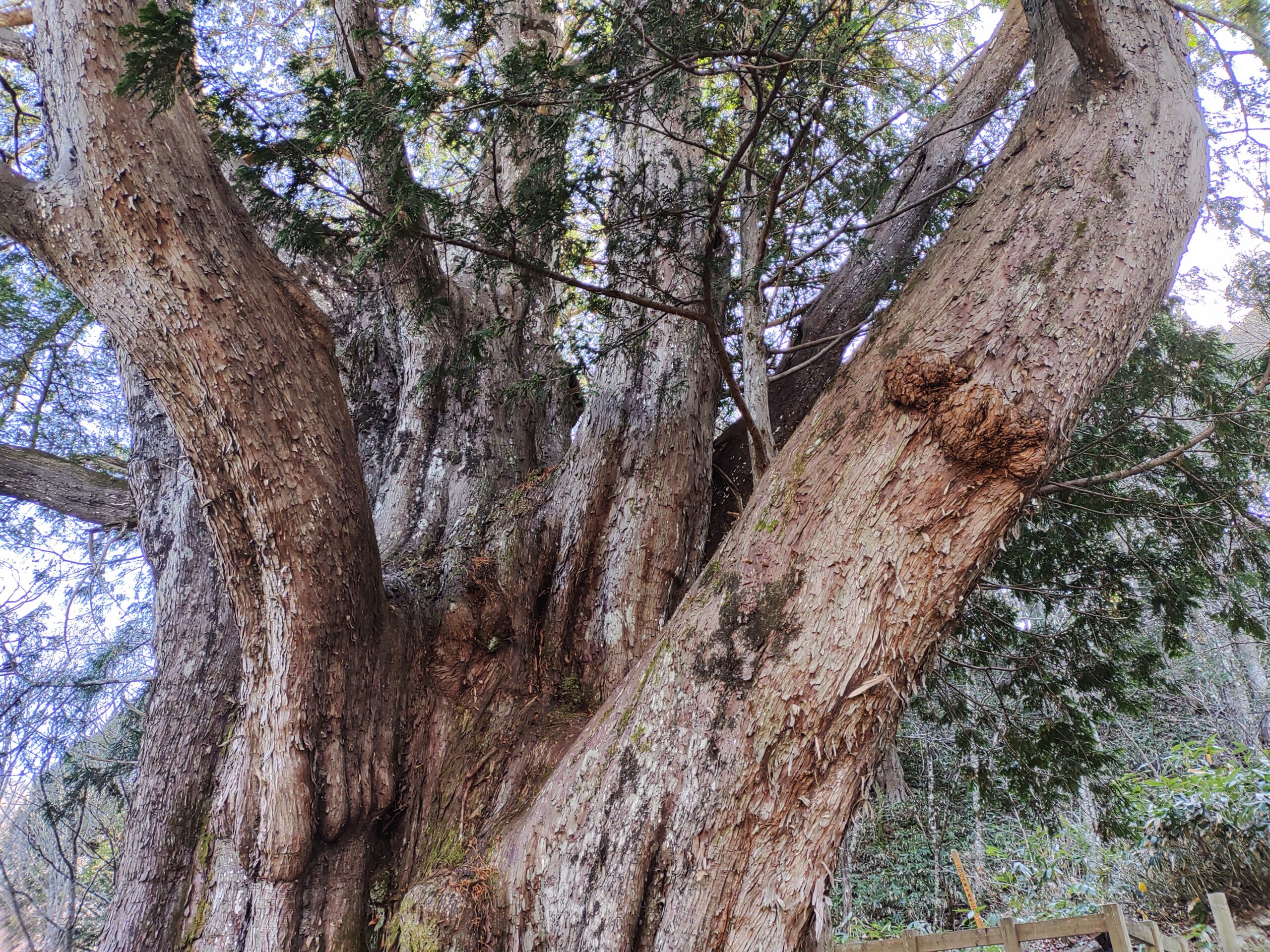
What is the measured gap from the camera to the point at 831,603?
6.01 feet

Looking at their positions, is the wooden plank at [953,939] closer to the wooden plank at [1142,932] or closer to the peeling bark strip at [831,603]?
the wooden plank at [1142,932]

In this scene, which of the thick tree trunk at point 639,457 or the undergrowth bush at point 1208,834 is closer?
the thick tree trunk at point 639,457

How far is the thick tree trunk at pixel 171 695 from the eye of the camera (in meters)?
2.60

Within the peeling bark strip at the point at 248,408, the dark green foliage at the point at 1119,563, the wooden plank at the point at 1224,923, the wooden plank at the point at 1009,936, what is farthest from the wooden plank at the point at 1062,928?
the peeling bark strip at the point at 248,408

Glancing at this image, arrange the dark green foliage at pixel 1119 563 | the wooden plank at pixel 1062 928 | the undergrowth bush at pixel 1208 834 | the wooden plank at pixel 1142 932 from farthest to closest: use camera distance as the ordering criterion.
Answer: the undergrowth bush at pixel 1208 834
the wooden plank at pixel 1142 932
the wooden plank at pixel 1062 928
the dark green foliage at pixel 1119 563

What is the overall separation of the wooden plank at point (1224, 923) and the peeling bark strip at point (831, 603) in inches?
214

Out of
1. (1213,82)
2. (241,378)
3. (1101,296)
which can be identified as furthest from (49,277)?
(1213,82)

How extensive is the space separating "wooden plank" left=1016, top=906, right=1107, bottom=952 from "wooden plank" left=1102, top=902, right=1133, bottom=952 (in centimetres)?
2

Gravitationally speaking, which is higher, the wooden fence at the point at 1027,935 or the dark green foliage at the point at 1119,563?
the dark green foliage at the point at 1119,563

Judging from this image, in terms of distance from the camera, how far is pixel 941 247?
2.24m

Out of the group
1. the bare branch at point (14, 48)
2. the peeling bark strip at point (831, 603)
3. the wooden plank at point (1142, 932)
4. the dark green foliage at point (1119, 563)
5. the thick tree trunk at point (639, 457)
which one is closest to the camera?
the peeling bark strip at point (831, 603)

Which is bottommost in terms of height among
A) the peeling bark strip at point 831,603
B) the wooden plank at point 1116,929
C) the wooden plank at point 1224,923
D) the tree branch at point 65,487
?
the wooden plank at point 1224,923

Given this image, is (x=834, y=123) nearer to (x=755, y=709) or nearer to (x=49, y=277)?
(x=755, y=709)

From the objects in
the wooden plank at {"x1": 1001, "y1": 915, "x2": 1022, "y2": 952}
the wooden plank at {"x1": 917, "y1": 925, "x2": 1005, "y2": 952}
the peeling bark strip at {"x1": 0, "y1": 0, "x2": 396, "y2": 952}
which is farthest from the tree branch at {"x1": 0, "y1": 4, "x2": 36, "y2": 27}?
the wooden plank at {"x1": 1001, "y1": 915, "x2": 1022, "y2": 952}
